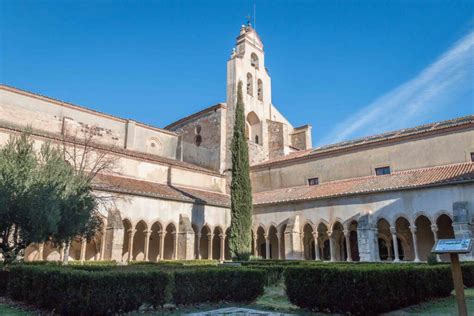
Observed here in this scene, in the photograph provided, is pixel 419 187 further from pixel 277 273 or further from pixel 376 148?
pixel 277 273

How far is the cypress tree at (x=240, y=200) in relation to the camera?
67.7ft

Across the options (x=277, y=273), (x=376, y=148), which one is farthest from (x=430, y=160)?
(x=277, y=273)

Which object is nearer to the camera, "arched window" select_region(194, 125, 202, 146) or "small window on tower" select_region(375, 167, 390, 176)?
"small window on tower" select_region(375, 167, 390, 176)

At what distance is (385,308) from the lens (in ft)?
24.8

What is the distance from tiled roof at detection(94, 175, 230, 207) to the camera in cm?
1970

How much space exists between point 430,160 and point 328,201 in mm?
6261

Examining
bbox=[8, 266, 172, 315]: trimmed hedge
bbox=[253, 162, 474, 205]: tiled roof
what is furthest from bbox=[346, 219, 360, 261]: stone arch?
bbox=[8, 266, 172, 315]: trimmed hedge

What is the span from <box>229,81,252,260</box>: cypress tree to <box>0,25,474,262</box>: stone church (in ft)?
9.12

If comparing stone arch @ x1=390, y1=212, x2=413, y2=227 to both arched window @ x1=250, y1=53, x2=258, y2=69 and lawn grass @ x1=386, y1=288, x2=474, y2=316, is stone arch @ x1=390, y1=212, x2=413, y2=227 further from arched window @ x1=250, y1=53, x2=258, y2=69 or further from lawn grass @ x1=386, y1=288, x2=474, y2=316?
arched window @ x1=250, y1=53, x2=258, y2=69

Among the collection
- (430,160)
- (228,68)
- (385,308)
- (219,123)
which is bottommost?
(385,308)

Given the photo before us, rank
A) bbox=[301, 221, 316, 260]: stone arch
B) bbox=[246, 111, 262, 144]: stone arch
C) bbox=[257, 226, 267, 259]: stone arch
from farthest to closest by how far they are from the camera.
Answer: bbox=[246, 111, 262, 144]: stone arch
bbox=[257, 226, 267, 259]: stone arch
bbox=[301, 221, 316, 260]: stone arch

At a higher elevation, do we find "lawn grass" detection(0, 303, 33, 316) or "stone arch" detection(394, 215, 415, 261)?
"stone arch" detection(394, 215, 415, 261)

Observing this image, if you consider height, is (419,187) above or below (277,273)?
above

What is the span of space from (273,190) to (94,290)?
21207 mm
